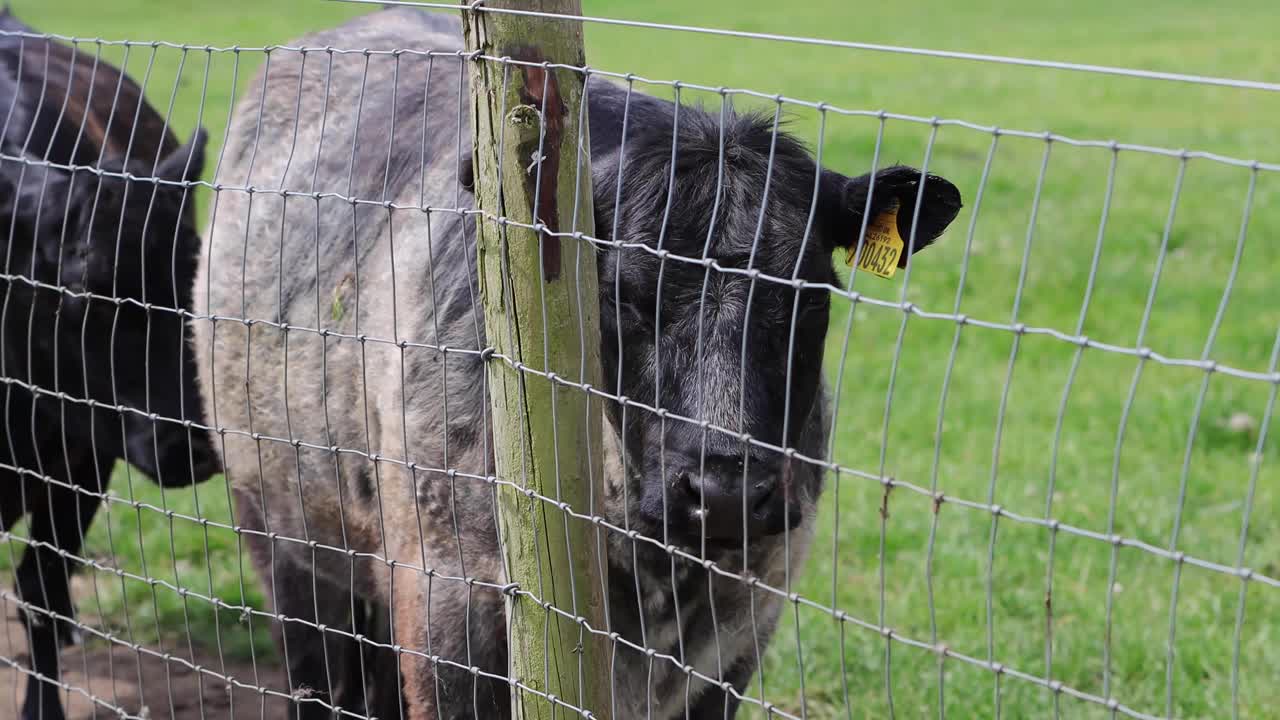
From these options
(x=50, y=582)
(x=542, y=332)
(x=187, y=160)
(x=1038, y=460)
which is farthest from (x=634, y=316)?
(x=1038, y=460)

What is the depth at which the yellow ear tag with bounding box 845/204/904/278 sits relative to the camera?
3188 millimetres

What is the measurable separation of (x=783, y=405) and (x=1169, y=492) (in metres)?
3.77

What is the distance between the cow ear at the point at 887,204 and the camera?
316 cm

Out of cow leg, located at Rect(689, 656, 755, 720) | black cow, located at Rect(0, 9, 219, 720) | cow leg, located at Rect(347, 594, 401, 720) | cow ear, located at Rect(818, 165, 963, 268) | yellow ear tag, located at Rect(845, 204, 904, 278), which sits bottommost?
cow leg, located at Rect(347, 594, 401, 720)

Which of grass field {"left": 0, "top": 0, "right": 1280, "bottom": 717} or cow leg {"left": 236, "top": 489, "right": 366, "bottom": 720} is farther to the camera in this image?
grass field {"left": 0, "top": 0, "right": 1280, "bottom": 717}

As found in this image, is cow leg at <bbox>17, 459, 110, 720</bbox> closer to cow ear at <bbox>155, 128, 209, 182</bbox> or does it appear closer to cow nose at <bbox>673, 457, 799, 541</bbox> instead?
cow ear at <bbox>155, 128, 209, 182</bbox>

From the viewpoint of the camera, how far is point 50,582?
5.07 meters

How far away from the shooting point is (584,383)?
8.46 ft

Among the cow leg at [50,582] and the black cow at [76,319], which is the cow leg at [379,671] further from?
the cow leg at [50,582]

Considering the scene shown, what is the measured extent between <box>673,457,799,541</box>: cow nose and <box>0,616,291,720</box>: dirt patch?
233 cm

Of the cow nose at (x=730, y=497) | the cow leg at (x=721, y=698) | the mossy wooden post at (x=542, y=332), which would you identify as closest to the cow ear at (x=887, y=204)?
the cow nose at (x=730, y=497)

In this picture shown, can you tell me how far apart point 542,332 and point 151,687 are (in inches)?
124

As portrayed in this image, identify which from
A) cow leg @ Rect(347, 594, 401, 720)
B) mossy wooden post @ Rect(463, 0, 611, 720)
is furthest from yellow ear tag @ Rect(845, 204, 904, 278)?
cow leg @ Rect(347, 594, 401, 720)

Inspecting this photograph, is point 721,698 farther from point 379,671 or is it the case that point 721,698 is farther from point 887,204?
point 379,671
